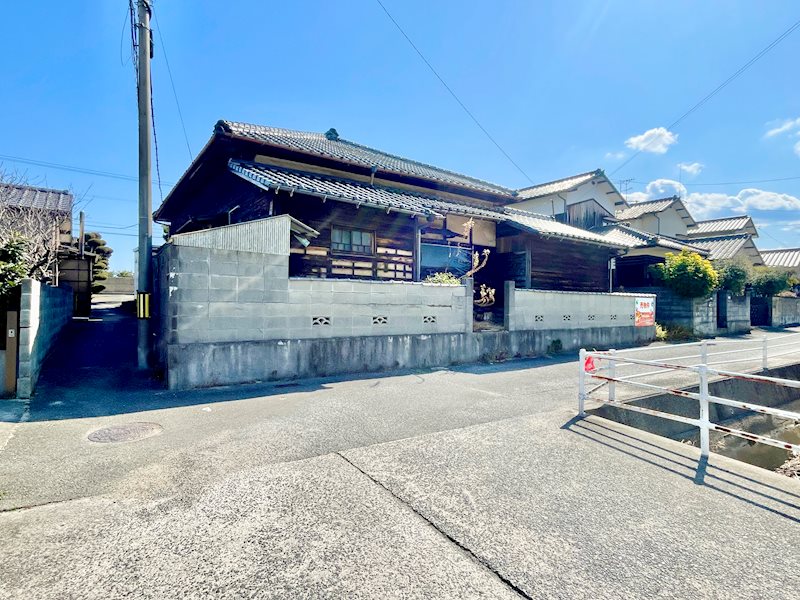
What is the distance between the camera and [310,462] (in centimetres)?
402

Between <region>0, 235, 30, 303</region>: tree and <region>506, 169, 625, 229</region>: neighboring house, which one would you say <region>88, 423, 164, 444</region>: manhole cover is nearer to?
<region>0, 235, 30, 303</region>: tree

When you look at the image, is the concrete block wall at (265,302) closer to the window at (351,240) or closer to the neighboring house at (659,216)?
the window at (351,240)

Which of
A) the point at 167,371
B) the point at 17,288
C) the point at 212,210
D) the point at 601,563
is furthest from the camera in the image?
the point at 212,210

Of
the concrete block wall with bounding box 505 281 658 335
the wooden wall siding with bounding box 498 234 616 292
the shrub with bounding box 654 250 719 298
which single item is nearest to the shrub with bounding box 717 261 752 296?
the shrub with bounding box 654 250 719 298

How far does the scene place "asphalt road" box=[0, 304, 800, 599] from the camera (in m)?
2.35

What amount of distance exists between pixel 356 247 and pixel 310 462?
827cm

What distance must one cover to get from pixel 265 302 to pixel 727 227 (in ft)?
134

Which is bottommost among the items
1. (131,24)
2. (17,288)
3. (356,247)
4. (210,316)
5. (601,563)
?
(601,563)

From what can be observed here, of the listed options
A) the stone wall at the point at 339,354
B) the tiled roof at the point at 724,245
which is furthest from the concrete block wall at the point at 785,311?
the stone wall at the point at 339,354

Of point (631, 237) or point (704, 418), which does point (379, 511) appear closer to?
point (704, 418)

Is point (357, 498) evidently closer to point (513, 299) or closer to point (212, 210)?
point (513, 299)

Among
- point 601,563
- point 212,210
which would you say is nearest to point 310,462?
point 601,563

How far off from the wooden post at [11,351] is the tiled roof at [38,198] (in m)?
11.6

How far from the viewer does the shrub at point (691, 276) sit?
17.6 meters
